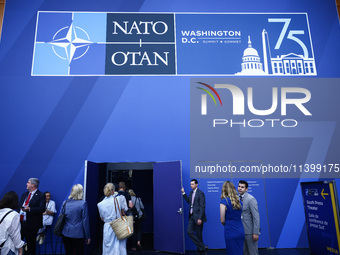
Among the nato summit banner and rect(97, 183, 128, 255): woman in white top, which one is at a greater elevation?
the nato summit banner

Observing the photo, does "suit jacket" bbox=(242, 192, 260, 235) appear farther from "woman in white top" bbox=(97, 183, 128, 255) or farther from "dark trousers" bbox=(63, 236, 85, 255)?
"dark trousers" bbox=(63, 236, 85, 255)

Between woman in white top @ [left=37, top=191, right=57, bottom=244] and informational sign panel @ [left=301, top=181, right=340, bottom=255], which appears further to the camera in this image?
woman in white top @ [left=37, top=191, right=57, bottom=244]

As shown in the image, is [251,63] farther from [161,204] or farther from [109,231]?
[109,231]

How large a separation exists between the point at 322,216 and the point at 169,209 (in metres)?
2.83

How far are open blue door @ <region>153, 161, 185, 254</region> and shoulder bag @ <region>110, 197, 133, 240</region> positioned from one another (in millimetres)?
1824

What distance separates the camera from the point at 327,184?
4324mm

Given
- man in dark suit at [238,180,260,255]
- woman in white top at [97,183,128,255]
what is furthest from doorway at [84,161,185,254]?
man in dark suit at [238,180,260,255]

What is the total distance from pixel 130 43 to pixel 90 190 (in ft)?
12.2

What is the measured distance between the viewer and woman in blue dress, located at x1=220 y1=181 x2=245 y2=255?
343 centimetres

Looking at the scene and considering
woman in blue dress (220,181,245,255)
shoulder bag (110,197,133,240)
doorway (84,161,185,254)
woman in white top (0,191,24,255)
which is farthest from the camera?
doorway (84,161,185,254)

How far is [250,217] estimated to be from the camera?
3637 mm

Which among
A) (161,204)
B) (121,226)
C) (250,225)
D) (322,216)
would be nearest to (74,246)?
(121,226)

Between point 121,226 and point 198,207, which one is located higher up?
point 198,207

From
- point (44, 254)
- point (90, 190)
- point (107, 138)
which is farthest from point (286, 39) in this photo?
point (44, 254)
